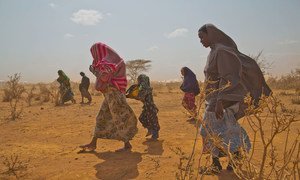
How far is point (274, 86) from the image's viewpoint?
27844mm

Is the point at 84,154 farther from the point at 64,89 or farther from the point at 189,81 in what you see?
the point at 64,89

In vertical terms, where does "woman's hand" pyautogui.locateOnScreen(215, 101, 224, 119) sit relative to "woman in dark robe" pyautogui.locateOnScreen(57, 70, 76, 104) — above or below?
below

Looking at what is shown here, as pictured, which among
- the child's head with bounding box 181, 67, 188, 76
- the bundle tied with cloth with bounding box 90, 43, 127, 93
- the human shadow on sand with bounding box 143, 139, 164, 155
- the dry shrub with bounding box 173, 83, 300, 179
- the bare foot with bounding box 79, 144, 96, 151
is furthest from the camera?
the child's head with bounding box 181, 67, 188, 76

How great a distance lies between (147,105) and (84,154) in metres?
2.02

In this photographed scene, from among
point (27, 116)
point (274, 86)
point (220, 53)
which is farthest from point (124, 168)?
point (274, 86)

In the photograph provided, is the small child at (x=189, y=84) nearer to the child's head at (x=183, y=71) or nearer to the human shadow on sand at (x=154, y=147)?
the child's head at (x=183, y=71)

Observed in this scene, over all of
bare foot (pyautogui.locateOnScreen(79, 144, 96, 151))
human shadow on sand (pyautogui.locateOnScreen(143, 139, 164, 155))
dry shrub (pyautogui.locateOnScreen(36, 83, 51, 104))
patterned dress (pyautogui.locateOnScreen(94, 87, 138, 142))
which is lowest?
human shadow on sand (pyautogui.locateOnScreen(143, 139, 164, 155))

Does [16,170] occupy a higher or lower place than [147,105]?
lower

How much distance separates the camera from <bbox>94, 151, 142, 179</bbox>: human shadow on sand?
4730mm

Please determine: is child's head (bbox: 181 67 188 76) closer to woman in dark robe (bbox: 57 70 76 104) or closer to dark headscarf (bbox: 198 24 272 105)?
dark headscarf (bbox: 198 24 272 105)

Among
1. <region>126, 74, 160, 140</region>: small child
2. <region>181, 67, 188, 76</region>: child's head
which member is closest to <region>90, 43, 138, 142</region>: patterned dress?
<region>126, 74, 160, 140</region>: small child

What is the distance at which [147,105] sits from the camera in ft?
24.9

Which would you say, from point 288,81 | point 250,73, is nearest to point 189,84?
point 250,73

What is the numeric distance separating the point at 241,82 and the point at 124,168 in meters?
1.95
